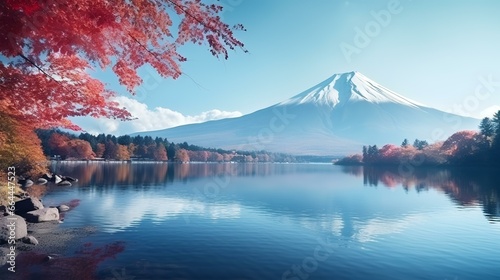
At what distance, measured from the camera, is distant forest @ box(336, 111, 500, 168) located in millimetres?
64062

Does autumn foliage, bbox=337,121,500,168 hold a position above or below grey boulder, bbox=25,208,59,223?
above

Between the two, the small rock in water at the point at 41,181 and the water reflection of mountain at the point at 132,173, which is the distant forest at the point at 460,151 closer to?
the water reflection of mountain at the point at 132,173

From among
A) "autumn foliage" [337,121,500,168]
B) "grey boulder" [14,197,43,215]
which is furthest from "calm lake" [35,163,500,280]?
"autumn foliage" [337,121,500,168]

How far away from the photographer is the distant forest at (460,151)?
64.1m

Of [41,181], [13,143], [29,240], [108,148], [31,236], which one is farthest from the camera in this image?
[108,148]

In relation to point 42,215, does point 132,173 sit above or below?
above

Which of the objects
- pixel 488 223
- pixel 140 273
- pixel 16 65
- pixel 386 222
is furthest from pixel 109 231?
pixel 488 223

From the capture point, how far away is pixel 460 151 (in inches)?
2849

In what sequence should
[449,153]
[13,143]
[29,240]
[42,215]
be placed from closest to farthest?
1. [29,240]
2. [42,215]
3. [13,143]
4. [449,153]

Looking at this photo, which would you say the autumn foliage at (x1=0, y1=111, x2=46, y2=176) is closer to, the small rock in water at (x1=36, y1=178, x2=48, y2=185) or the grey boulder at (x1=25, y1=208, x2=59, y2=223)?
the grey boulder at (x1=25, y1=208, x2=59, y2=223)

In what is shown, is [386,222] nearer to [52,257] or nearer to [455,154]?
[52,257]

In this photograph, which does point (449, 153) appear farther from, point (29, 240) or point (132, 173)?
point (29, 240)

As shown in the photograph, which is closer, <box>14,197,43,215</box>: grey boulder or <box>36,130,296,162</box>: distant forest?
<box>14,197,43,215</box>: grey boulder

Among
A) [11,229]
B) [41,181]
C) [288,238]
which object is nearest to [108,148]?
[41,181]
